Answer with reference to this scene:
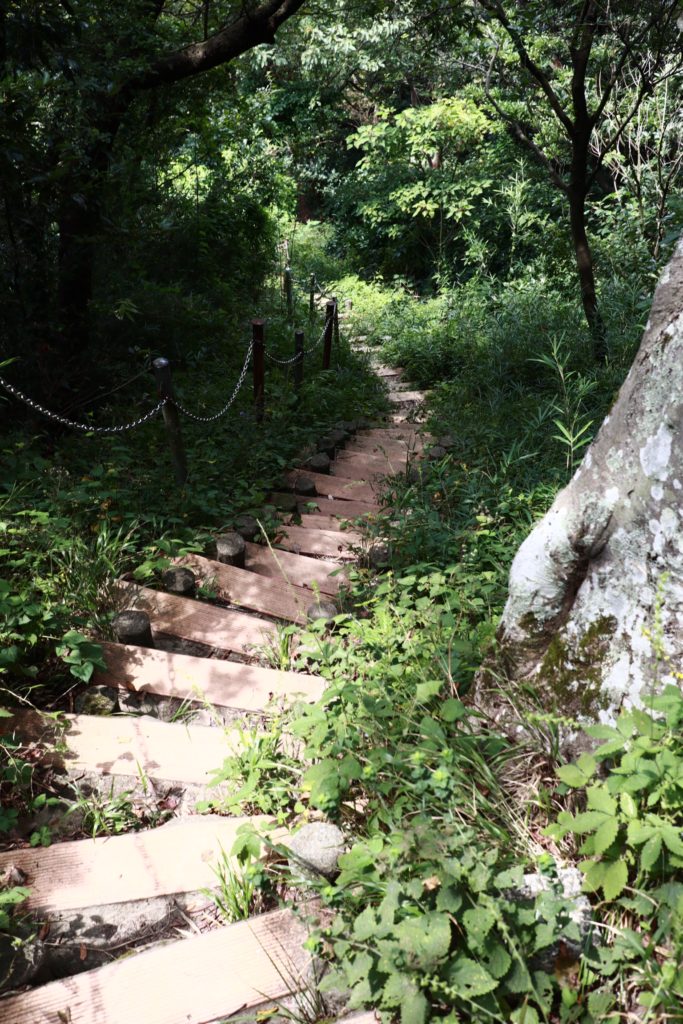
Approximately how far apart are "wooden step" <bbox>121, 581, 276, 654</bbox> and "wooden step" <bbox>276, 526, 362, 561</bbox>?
852 millimetres

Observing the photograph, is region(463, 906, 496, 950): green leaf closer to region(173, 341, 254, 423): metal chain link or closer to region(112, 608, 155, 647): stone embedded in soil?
region(112, 608, 155, 647): stone embedded in soil

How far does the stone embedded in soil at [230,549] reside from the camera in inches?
166

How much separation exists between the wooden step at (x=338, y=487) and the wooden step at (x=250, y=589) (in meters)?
1.48

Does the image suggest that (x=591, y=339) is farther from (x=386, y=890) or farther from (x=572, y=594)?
(x=386, y=890)

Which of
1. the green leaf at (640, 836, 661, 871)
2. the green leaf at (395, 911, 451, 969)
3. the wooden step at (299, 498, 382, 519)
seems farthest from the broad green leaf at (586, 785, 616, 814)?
the wooden step at (299, 498, 382, 519)

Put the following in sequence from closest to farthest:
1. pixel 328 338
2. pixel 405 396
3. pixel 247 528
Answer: pixel 247 528 → pixel 405 396 → pixel 328 338

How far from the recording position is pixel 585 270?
7668mm

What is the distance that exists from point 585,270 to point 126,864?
23.5 feet

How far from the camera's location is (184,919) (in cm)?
236

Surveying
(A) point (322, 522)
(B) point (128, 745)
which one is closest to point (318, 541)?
(A) point (322, 522)

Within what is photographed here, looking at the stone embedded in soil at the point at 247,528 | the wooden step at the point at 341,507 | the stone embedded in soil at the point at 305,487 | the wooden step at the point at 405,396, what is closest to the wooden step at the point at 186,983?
the stone embedded in soil at the point at 247,528

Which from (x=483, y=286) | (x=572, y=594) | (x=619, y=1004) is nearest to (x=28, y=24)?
(x=572, y=594)

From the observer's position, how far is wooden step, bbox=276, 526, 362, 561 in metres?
4.51

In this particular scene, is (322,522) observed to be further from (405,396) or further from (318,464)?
(405,396)
